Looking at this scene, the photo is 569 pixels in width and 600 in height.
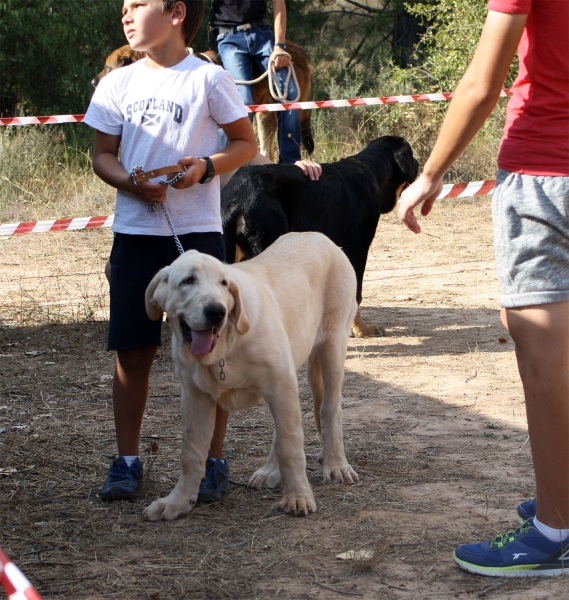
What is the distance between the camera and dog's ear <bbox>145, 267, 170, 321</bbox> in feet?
10.4

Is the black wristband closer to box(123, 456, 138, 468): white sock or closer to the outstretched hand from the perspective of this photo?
the outstretched hand

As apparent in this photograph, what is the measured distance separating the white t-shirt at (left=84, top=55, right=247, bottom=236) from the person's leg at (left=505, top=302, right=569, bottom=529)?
4.83 feet

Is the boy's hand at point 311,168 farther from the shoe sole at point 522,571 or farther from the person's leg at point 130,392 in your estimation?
the shoe sole at point 522,571

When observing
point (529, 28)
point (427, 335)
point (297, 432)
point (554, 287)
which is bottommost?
point (427, 335)

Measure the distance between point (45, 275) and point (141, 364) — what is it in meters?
4.70

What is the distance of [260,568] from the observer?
2896 millimetres

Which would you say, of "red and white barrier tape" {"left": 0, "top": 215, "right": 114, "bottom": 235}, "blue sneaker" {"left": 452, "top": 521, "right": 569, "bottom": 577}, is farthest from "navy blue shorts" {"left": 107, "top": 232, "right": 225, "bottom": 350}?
"red and white barrier tape" {"left": 0, "top": 215, "right": 114, "bottom": 235}

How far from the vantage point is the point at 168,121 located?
3428 mm

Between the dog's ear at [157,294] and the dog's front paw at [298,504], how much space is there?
36.3 inches

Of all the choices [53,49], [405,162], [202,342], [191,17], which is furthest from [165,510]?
[53,49]

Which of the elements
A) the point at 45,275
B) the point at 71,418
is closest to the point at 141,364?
the point at 71,418

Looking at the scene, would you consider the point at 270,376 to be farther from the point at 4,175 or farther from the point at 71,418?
the point at 4,175

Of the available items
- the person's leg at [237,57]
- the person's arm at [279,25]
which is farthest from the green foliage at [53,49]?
the person's arm at [279,25]

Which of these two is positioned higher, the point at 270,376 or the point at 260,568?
the point at 270,376
